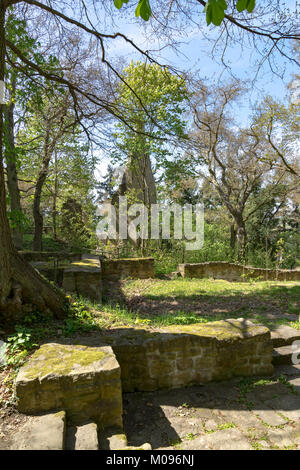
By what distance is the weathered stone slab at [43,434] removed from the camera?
2.02 m

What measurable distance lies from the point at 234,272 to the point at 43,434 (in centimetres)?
1035

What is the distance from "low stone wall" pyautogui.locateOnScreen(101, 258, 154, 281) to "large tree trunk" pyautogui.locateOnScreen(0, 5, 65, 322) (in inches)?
211

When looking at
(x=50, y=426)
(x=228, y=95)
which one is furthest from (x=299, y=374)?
(x=228, y=95)

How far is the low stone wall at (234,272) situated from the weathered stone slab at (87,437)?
844 cm

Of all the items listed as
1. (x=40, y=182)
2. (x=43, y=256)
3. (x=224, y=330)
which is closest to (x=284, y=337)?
(x=224, y=330)

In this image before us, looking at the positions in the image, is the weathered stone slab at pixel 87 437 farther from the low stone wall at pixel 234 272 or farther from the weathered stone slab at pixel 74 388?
the low stone wall at pixel 234 272

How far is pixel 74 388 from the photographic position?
2.49 metres

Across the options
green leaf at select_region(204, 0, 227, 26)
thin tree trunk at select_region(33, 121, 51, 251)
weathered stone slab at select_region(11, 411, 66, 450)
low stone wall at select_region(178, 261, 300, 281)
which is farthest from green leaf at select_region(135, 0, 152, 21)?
low stone wall at select_region(178, 261, 300, 281)

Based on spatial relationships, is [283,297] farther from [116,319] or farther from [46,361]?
[46,361]

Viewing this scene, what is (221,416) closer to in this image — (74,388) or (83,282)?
(74,388)

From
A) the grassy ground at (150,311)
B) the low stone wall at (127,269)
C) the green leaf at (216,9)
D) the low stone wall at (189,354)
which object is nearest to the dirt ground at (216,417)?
the low stone wall at (189,354)

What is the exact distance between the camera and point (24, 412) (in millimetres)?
2445

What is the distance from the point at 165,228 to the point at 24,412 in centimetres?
1146

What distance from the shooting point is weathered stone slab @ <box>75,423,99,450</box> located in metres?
2.16
